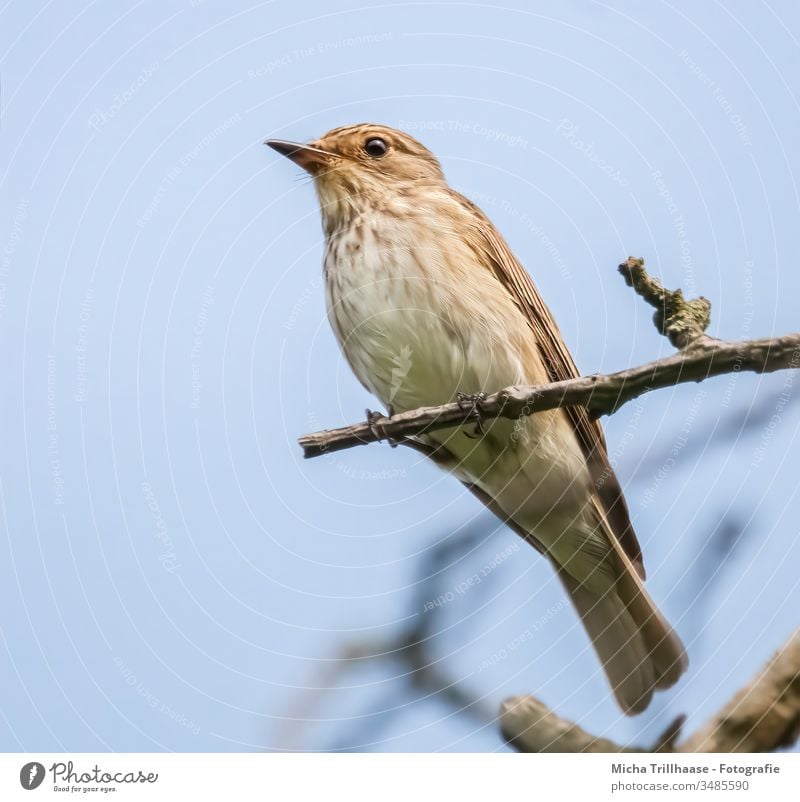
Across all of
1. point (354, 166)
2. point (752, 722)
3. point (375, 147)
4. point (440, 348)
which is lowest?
point (752, 722)

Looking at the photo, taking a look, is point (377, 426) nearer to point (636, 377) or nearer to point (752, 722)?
point (636, 377)

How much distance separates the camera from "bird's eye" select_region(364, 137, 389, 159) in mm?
5566

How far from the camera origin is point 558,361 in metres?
5.40

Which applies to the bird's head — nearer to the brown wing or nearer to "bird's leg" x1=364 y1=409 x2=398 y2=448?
the brown wing

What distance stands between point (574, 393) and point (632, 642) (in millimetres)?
1485

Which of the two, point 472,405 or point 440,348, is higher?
point 440,348

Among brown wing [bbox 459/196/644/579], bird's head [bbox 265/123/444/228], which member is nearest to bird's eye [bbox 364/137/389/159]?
bird's head [bbox 265/123/444/228]

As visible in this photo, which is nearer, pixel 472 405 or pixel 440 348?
pixel 472 405

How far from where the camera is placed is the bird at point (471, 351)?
16.8ft

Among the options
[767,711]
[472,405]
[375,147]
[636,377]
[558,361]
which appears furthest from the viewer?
[375,147]

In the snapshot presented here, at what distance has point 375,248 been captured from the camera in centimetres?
521
